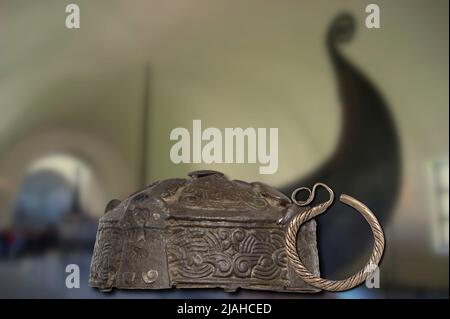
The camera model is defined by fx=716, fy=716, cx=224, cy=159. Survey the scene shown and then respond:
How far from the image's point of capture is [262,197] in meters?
4.51

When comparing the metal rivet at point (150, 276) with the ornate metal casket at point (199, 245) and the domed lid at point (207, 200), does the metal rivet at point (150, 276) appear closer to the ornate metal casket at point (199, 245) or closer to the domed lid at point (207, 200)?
the ornate metal casket at point (199, 245)

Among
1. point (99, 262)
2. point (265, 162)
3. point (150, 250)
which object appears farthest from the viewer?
point (265, 162)

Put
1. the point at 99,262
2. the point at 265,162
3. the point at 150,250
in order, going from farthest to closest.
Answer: the point at 265,162 < the point at 99,262 < the point at 150,250

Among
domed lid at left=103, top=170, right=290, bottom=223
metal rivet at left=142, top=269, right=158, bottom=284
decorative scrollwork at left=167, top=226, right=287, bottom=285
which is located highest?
domed lid at left=103, top=170, right=290, bottom=223

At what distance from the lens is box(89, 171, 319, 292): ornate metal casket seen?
426cm

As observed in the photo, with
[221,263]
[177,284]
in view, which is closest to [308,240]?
[221,263]

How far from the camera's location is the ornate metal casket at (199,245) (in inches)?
168

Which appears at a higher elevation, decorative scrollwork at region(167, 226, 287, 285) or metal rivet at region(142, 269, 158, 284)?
decorative scrollwork at region(167, 226, 287, 285)

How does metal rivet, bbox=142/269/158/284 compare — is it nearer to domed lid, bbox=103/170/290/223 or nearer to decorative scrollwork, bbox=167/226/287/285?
decorative scrollwork, bbox=167/226/287/285

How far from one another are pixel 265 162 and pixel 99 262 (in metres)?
2.06

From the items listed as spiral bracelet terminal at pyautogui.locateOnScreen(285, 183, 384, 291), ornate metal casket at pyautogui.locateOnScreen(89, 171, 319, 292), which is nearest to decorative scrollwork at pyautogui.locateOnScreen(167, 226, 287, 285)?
ornate metal casket at pyautogui.locateOnScreen(89, 171, 319, 292)

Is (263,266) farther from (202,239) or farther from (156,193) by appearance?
(156,193)

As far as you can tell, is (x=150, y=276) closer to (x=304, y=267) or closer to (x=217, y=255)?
→ (x=217, y=255)

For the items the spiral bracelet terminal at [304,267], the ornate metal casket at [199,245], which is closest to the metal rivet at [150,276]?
the ornate metal casket at [199,245]
